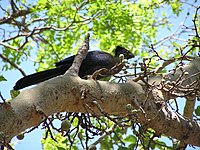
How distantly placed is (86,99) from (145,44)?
10.4 ft

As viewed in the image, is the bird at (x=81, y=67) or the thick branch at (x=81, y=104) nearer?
the thick branch at (x=81, y=104)

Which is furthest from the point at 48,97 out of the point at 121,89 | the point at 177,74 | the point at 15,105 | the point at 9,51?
the point at 9,51

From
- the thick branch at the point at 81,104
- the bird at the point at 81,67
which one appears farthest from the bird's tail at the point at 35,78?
the thick branch at the point at 81,104

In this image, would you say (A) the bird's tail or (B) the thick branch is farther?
(A) the bird's tail

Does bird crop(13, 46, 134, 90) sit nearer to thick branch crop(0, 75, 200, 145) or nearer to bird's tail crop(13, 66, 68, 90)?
bird's tail crop(13, 66, 68, 90)

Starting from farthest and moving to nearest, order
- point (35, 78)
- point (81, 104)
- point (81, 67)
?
1. point (81, 67)
2. point (35, 78)
3. point (81, 104)

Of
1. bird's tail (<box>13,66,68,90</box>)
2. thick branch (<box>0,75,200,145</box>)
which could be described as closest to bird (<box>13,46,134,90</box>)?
bird's tail (<box>13,66,68,90</box>)

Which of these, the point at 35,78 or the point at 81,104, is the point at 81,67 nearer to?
the point at 35,78

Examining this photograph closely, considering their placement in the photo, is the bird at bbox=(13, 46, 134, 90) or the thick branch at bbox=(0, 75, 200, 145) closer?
the thick branch at bbox=(0, 75, 200, 145)

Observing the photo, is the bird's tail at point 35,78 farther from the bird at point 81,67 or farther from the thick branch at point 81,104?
the thick branch at point 81,104

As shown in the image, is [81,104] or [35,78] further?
[35,78]

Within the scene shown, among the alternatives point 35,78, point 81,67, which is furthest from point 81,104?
point 81,67

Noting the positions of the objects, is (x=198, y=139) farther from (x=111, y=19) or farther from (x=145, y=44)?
(x=145, y=44)

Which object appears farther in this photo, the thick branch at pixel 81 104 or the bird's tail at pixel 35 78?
the bird's tail at pixel 35 78
